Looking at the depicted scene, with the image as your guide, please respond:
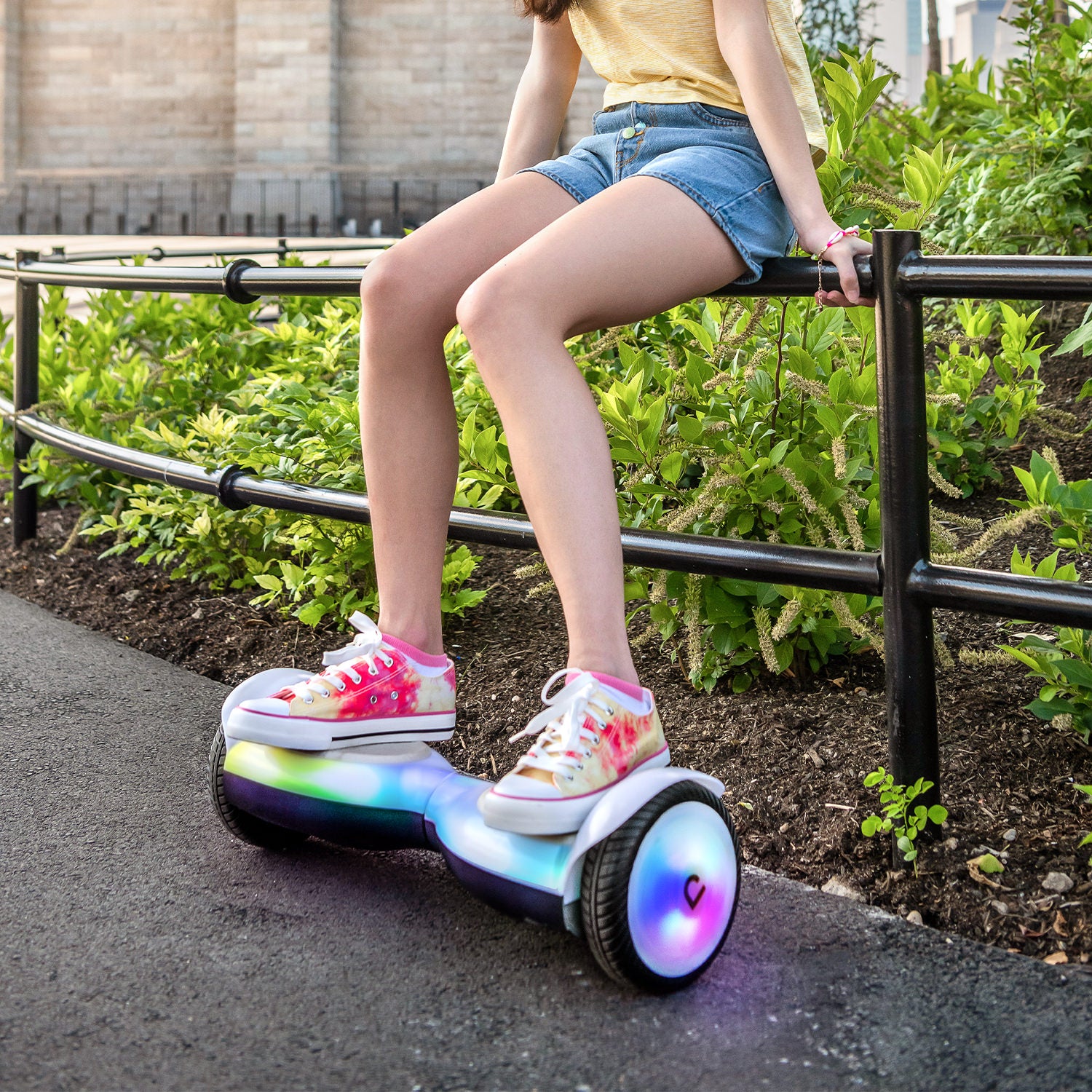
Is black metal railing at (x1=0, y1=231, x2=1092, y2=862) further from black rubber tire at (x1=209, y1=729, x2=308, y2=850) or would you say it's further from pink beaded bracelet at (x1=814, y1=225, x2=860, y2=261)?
black rubber tire at (x1=209, y1=729, x2=308, y2=850)

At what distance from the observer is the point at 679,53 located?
5.79ft

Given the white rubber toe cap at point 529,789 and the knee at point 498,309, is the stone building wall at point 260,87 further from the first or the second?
the white rubber toe cap at point 529,789

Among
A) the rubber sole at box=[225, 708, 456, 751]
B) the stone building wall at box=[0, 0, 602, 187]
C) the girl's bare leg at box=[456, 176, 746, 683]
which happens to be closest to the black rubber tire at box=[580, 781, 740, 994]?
the girl's bare leg at box=[456, 176, 746, 683]

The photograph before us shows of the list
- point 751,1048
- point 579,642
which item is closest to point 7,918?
point 579,642

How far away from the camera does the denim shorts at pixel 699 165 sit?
1626 millimetres

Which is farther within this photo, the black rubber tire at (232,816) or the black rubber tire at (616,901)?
the black rubber tire at (232,816)

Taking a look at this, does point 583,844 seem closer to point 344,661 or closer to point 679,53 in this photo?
point 344,661

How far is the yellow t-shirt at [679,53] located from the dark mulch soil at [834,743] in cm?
94

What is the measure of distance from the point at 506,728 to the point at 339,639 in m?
0.67

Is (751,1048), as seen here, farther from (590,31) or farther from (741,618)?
→ (590,31)

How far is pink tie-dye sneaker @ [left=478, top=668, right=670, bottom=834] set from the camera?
1.32 m

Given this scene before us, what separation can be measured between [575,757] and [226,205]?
24.6 metres

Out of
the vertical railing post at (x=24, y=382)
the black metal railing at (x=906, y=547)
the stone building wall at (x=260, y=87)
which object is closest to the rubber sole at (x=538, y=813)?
the black metal railing at (x=906, y=547)

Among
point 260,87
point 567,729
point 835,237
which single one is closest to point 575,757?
point 567,729
